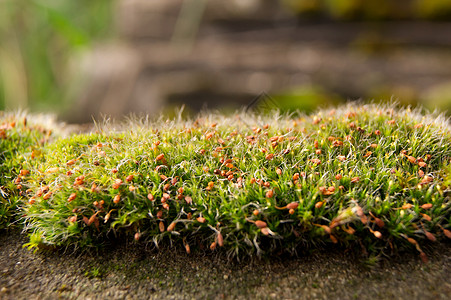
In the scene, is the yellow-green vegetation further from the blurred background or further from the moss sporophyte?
the blurred background

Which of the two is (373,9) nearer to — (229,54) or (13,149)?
(229,54)

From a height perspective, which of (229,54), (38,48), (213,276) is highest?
(38,48)

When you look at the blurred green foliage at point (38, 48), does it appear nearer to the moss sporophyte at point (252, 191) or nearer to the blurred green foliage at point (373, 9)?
the blurred green foliage at point (373, 9)

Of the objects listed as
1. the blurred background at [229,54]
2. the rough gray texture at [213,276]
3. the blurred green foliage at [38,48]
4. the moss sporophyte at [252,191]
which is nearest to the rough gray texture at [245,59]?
the blurred background at [229,54]

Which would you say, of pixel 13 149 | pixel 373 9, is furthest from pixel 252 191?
pixel 373 9

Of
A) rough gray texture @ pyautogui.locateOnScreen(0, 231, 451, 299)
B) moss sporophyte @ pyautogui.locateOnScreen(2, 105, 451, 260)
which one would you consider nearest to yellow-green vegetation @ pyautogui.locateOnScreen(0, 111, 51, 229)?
moss sporophyte @ pyautogui.locateOnScreen(2, 105, 451, 260)

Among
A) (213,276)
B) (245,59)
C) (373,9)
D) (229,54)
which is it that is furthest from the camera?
(229,54)

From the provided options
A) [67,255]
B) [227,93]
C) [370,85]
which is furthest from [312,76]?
[67,255]
